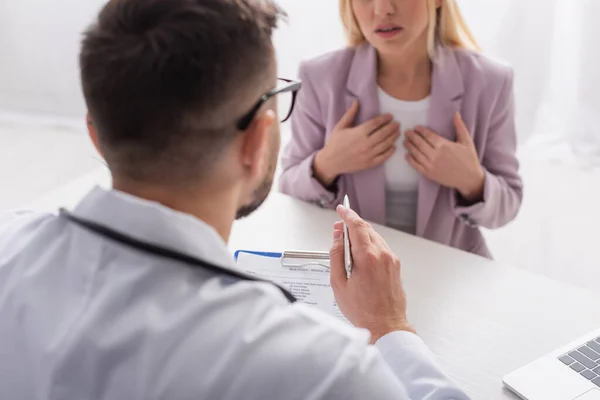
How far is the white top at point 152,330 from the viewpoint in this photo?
0.53 m

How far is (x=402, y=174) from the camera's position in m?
Answer: 1.32

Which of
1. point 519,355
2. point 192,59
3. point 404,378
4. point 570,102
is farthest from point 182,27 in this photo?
point 570,102

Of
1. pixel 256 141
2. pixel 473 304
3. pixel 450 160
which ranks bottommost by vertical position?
pixel 473 304

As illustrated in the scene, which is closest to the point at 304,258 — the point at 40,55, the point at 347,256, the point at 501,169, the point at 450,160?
the point at 347,256

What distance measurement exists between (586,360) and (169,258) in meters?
0.59

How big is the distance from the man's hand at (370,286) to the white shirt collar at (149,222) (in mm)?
256

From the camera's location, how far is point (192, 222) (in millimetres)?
629

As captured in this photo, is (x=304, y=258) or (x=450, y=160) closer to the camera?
(x=304, y=258)

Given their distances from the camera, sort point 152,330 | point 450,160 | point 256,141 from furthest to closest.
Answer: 1. point 450,160
2. point 256,141
3. point 152,330

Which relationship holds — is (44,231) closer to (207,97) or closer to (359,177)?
(207,97)

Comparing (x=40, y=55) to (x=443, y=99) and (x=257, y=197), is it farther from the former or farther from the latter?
(x=257, y=197)

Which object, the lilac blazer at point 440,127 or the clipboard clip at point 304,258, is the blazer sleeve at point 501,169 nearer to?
the lilac blazer at point 440,127

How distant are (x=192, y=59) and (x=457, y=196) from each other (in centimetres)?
80

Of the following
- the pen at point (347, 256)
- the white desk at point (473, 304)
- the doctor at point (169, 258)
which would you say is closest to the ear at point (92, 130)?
the doctor at point (169, 258)
